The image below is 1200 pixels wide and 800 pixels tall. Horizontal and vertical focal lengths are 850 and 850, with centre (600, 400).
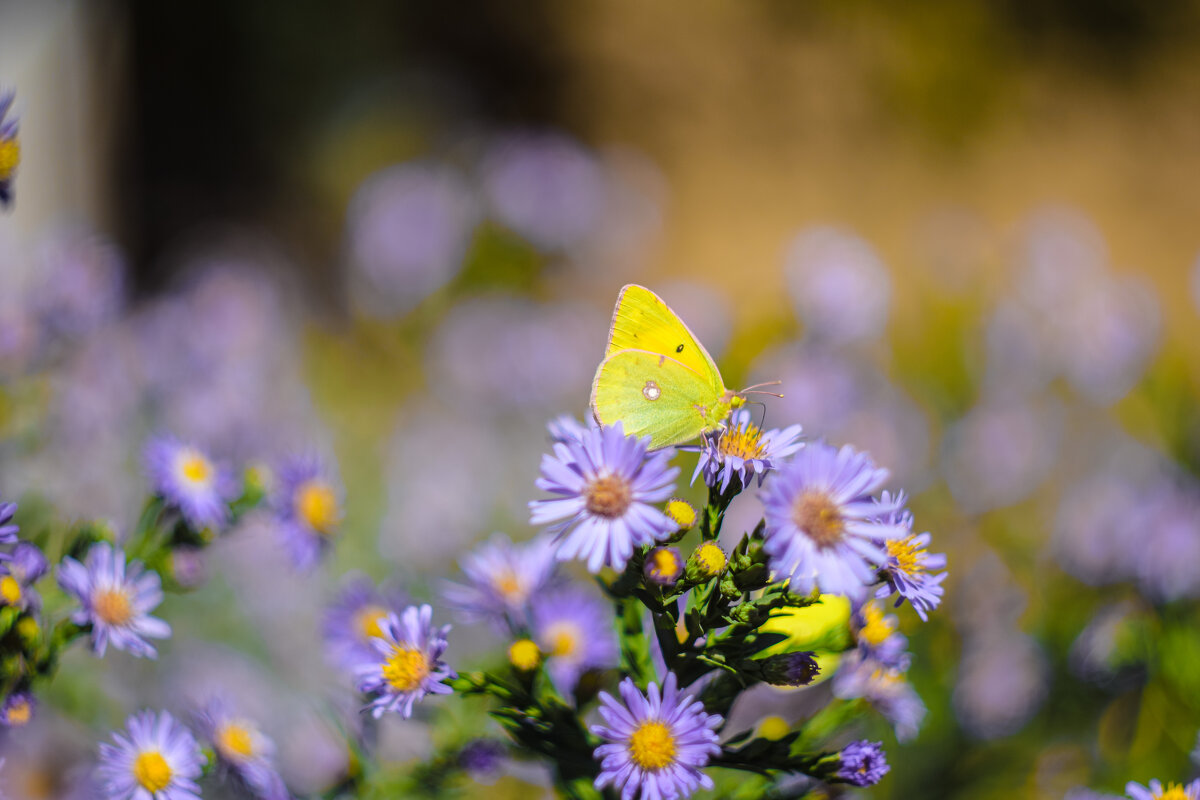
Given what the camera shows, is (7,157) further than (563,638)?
No

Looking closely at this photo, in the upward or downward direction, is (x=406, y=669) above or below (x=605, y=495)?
below

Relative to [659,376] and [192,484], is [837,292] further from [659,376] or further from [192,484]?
[192,484]

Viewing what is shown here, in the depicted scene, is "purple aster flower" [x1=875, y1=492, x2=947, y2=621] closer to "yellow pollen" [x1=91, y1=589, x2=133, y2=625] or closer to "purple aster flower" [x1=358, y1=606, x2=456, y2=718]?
"purple aster flower" [x1=358, y1=606, x2=456, y2=718]

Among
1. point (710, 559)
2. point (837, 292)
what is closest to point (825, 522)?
point (710, 559)

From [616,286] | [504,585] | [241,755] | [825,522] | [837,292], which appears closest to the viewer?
[825,522]

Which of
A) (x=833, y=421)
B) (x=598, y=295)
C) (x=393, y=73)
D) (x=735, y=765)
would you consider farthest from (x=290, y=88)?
(x=735, y=765)

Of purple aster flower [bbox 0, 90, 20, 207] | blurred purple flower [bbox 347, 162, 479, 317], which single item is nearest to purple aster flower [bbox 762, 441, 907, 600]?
purple aster flower [bbox 0, 90, 20, 207]

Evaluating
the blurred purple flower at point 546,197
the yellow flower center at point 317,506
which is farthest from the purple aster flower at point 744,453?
the blurred purple flower at point 546,197

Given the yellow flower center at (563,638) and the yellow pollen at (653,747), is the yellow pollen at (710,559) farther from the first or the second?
the yellow flower center at (563,638)
